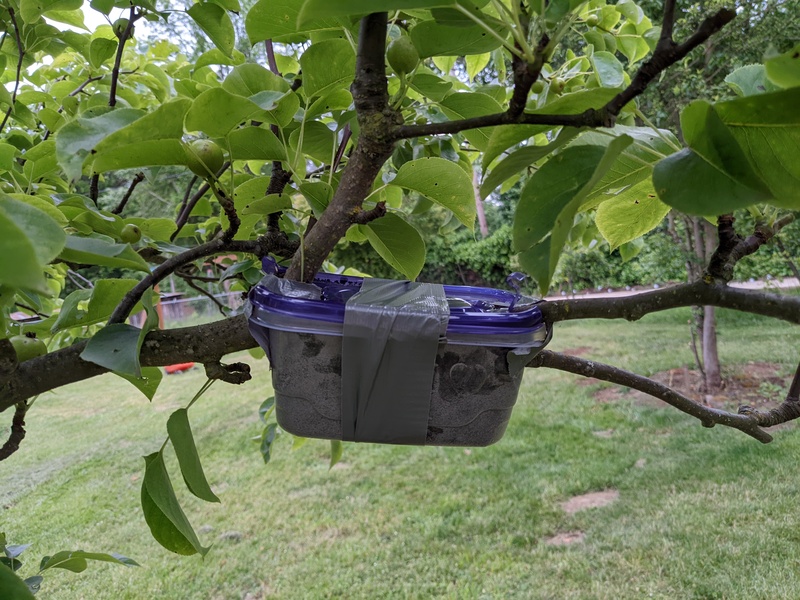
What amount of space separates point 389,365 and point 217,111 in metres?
0.25

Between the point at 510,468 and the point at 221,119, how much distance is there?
9.60 feet

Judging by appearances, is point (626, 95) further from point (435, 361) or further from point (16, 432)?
point (16, 432)

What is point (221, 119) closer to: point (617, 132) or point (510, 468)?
point (617, 132)

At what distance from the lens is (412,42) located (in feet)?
1.60

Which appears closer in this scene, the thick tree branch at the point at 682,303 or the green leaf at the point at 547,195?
the green leaf at the point at 547,195

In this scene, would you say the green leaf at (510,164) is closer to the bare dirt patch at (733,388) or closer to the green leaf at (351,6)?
the green leaf at (351,6)

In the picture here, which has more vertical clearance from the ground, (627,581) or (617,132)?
(617,132)

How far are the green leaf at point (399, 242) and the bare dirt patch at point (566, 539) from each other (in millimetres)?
2022

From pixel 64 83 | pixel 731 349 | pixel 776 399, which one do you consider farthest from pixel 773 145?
pixel 731 349

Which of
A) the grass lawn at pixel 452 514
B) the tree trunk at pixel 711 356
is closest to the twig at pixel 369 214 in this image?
the grass lawn at pixel 452 514

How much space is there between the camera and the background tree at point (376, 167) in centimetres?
32

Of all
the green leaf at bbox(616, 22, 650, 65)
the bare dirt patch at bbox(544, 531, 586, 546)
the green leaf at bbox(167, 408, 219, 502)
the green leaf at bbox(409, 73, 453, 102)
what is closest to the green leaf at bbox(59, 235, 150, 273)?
the green leaf at bbox(167, 408, 219, 502)

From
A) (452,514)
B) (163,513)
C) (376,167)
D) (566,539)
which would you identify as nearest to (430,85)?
(376,167)

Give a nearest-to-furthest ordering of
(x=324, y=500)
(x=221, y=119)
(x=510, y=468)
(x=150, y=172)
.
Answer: (x=221, y=119) < (x=150, y=172) < (x=324, y=500) < (x=510, y=468)
